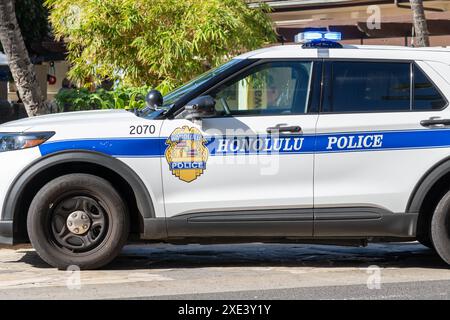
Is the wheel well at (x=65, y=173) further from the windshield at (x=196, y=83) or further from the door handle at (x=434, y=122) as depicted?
the door handle at (x=434, y=122)

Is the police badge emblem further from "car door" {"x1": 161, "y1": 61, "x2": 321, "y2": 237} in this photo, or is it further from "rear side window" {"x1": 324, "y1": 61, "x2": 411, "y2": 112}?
"rear side window" {"x1": 324, "y1": 61, "x2": 411, "y2": 112}

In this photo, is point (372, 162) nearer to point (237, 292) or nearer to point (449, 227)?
point (449, 227)

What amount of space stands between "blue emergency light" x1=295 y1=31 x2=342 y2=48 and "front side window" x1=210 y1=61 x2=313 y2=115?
0.82 ft

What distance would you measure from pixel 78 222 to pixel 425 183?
272 cm

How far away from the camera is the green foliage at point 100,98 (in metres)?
11.7

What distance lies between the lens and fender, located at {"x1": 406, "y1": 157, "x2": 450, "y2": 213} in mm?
6707

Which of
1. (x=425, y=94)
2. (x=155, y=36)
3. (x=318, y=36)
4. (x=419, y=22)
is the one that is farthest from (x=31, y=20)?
(x=425, y=94)

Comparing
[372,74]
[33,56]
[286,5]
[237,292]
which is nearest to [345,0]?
[286,5]

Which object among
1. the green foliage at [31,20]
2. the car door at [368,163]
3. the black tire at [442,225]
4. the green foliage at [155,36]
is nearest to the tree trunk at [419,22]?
the green foliage at [155,36]

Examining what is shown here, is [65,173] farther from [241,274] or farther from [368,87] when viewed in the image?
[368,87]

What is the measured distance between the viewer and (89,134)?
22.1 feet

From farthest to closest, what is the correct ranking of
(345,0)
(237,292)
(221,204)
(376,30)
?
(345,0)
(376,30)
(221,204)
(237,292)

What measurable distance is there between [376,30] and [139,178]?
1135 cm

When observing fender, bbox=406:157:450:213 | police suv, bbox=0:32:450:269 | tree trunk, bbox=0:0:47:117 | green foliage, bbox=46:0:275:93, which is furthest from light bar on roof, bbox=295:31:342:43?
tree trunk, bbox=0:0:47:117
